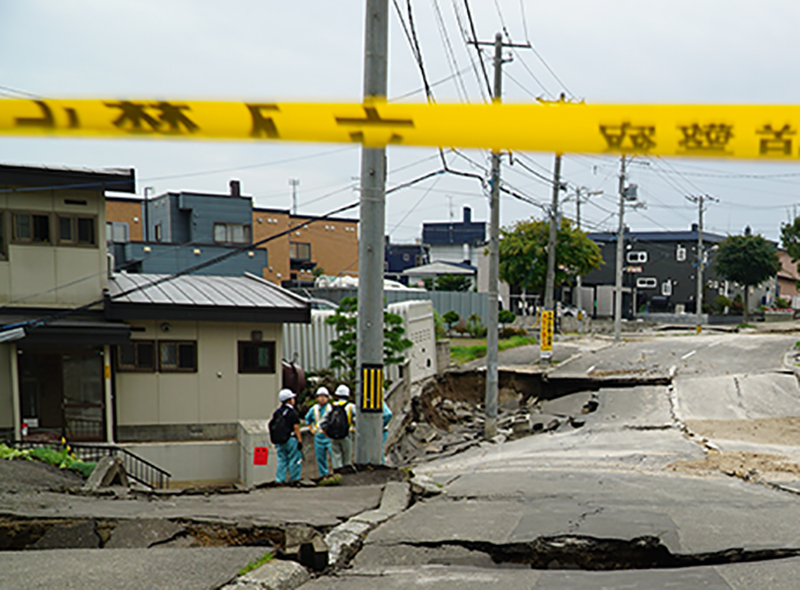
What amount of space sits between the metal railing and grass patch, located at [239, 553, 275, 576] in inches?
300

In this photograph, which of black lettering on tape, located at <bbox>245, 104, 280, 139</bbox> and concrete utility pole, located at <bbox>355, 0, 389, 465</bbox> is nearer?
black lettering on tape, located at <bbox>245, 104, 280, 139</bbox>

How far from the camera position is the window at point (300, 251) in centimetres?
5494

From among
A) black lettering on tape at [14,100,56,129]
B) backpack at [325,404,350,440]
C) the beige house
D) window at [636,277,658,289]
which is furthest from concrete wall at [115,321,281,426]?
window at [636,277,658,289]

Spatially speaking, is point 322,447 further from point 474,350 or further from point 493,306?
point 474,350

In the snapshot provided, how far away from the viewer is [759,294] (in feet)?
227

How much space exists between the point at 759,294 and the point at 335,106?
7537cm

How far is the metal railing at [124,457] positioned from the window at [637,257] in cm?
5763

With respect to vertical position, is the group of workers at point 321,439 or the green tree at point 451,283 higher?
the green tree at point 451,283

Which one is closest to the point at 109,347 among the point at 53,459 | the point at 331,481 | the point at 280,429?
the point at 53,459

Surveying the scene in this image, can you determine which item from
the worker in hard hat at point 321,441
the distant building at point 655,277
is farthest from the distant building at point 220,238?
the distant building at point 655,277

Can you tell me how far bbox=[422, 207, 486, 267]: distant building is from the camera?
8538cm

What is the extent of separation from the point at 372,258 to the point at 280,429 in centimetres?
324

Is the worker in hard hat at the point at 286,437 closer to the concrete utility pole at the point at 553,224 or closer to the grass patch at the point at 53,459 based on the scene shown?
the grass patch at the point at 53,459

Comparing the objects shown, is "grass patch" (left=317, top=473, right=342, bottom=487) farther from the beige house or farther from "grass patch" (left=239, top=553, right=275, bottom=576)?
the beige house
